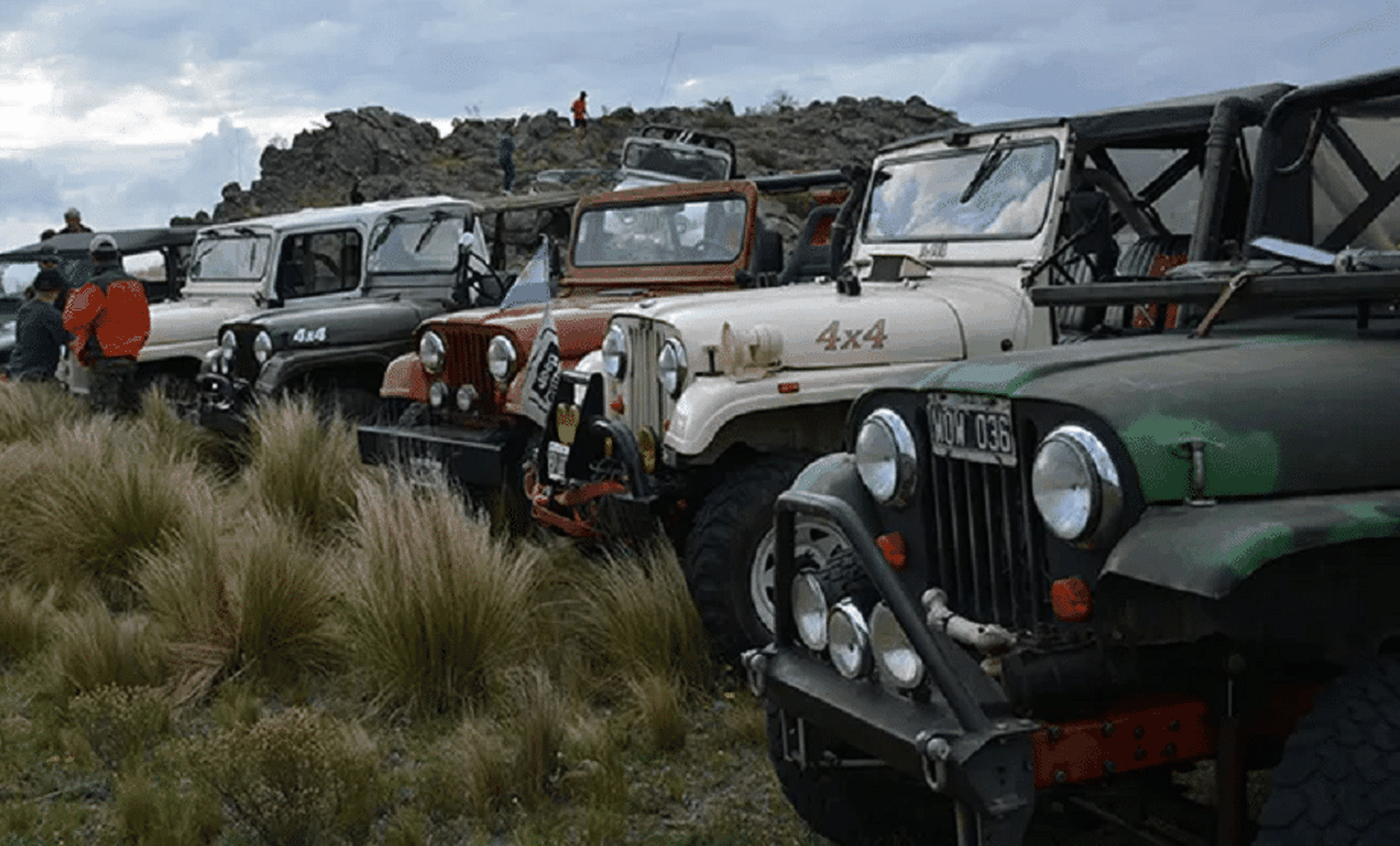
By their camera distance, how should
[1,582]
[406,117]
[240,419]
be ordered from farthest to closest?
[406,117] → [240,419] → [1,582]

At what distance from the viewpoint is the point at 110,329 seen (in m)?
11.6

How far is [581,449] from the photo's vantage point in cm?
642

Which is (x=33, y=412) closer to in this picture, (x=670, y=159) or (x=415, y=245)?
(x=415, y=245)

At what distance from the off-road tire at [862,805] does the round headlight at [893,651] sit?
673mm

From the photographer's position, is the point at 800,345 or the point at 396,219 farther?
the point at 396,219

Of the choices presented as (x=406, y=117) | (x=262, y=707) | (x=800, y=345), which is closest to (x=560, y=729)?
(x=262, y=707)

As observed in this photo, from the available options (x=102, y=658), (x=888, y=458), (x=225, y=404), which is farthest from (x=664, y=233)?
(x=888, y=458)

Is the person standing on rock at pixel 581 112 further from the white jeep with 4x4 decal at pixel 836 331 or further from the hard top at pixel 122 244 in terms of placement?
the white jeep with 4x4 decal at pixel 836 331

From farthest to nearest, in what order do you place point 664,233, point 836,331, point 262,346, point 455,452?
point 262,346 < point 664,233 < point 455,452 < point 836,331

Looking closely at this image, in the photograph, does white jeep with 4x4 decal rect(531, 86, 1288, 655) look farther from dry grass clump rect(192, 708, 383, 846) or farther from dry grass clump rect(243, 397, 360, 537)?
dry grass clump rect(243, 397, 360, 537)

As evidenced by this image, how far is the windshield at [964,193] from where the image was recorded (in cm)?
621

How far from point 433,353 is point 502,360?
29.8 inches

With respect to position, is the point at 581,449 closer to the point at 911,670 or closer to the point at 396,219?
the point at 911,670

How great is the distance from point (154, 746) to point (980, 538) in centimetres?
325
